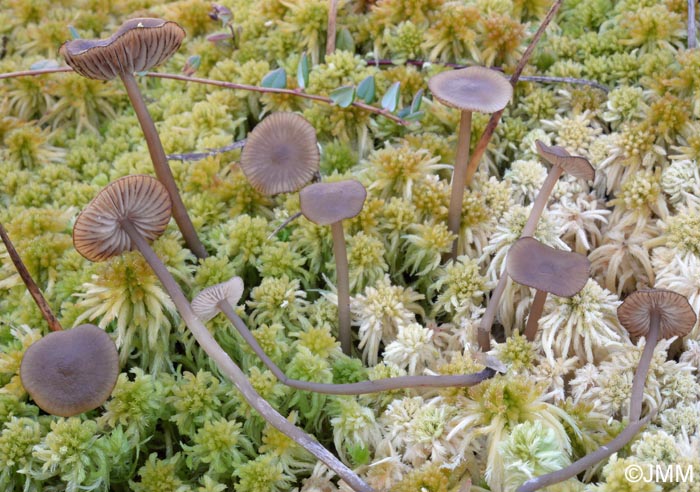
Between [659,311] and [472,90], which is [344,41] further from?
[659,311]

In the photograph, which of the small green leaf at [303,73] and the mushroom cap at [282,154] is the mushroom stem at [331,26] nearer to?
the small green leaf at [303,73]

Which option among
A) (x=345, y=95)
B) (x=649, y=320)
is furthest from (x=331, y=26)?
(x=649, y=320)

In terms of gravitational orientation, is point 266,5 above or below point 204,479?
above

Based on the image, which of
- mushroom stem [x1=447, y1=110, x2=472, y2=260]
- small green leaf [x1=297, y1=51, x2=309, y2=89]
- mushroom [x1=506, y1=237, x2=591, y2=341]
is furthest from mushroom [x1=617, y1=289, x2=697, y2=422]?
small green leaf [x1=297, y1=51, x2=309, y2=89]

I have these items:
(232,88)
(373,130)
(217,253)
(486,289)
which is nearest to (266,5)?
(232,88)

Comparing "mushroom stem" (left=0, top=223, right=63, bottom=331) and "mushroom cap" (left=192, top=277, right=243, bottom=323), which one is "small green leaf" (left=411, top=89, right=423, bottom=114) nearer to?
"mushroom cap" (left=192, top=277, right=243, bottom=323)

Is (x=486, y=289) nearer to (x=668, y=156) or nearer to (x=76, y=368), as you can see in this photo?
(x=668, y=156)

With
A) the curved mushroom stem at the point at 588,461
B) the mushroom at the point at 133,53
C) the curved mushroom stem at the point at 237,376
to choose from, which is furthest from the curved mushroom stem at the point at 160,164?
the curved mushroom stem at the point at 588,461
